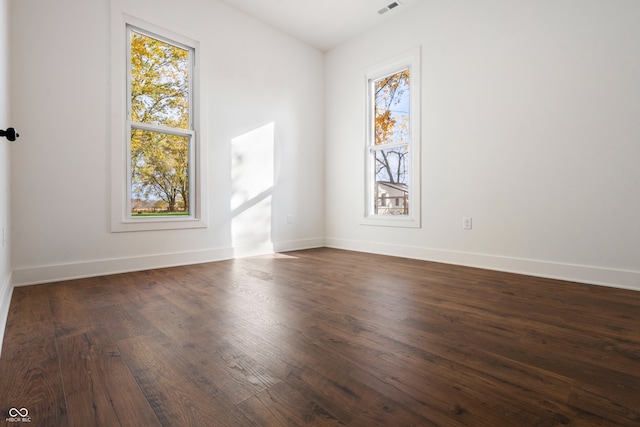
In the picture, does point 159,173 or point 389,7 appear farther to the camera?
point 389,7

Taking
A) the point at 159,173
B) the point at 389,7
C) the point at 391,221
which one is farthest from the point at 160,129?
the point at 389,7

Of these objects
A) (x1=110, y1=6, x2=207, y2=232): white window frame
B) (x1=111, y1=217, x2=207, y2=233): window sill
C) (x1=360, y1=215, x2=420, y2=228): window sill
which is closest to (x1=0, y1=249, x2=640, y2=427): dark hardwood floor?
(x1=111, y1=217, x2=207, y2=233): window sill

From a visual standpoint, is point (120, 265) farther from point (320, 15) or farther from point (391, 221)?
point (320, 15)

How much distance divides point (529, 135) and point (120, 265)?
386cm

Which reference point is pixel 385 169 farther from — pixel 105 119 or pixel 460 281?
pixel 105 119

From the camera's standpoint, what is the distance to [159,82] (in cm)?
313

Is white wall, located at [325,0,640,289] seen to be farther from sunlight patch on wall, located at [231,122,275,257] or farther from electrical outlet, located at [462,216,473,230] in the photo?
sunlight patch on wall, located at [231,122,275,257]

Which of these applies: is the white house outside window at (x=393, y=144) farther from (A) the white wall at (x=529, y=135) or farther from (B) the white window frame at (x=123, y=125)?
(B) the white window frame at (x=123, y=125)

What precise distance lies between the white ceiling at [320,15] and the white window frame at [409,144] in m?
0.54

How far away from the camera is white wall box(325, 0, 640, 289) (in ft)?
7.83

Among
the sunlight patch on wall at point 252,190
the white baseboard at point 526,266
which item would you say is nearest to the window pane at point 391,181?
the white baseboard at point 526,266

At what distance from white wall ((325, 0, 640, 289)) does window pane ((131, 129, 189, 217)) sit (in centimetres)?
242

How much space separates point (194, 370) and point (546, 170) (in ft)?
9.95

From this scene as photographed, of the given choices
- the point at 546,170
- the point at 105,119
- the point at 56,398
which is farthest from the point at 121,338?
the point at 546,170
